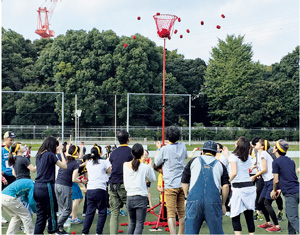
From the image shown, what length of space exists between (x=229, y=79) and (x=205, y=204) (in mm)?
46892

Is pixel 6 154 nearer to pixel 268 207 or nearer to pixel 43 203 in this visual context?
pixel 43 203

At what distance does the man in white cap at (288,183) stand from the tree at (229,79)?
41.6 m

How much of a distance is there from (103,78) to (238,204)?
40.3m

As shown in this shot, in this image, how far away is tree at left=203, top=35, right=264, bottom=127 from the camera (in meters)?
48.5

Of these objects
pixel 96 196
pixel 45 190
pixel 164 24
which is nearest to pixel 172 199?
pixel 96 196

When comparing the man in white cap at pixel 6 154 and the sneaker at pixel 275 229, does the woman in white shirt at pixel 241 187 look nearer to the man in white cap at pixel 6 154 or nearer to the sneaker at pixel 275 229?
the sneaker at pixel 275 229

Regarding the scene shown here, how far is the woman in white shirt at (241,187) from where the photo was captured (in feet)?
19.6

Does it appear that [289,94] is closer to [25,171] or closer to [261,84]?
[261,84]

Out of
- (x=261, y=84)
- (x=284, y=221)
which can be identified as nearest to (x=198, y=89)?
(x=261, y=84)

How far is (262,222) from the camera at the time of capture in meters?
8.32

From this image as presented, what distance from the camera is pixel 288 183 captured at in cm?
627

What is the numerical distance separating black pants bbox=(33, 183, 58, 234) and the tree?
42.9 meters

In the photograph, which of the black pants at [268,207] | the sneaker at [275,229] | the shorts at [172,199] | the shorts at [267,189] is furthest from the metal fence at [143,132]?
the shorts at [172,199]

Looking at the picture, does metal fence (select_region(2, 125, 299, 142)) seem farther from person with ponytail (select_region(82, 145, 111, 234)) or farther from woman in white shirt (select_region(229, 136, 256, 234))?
woman in white shirt (select_region(229, 136, 256, 234))
